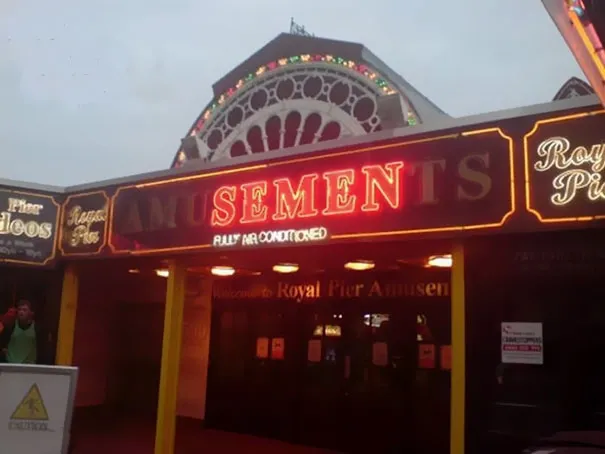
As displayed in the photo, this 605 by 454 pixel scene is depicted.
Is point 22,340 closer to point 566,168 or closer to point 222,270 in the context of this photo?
point 222,270

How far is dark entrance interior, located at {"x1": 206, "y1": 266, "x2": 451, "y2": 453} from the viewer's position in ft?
33.3

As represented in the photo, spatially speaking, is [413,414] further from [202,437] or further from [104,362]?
[104,362]

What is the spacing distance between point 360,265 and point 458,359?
315cm

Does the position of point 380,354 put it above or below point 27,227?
below

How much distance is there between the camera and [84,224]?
11672 millimetres

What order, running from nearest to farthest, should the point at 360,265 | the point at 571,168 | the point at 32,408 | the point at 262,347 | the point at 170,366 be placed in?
1. the point at 32,408
2. the point at 571,168
3. the point at 170,366
4. the point at 360,265
5. the point at 262,347

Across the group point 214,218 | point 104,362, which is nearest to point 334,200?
point 214,218

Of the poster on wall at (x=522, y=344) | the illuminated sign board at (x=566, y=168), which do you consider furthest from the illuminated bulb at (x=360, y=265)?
A: the illuminated sign board at (x=566, y=168)

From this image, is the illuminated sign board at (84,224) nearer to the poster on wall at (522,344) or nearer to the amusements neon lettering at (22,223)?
the amusements neon lettering at (22,223)

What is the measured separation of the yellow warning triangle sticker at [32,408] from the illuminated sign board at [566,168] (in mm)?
4947

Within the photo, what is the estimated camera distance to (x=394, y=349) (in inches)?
414

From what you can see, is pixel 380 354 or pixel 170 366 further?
pixel 380 354

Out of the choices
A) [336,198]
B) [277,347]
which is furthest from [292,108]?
[336,198]

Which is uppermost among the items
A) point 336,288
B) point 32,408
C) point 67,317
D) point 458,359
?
point 336,288
